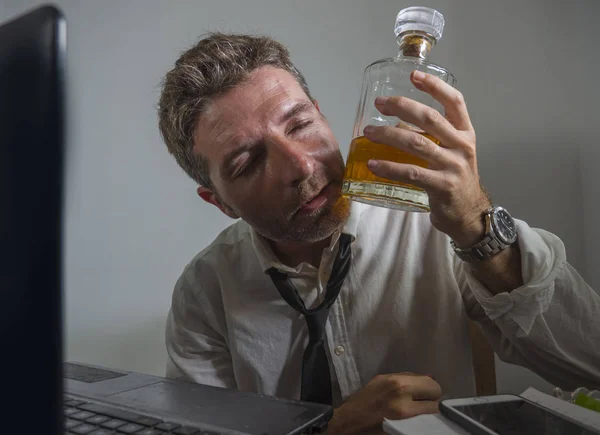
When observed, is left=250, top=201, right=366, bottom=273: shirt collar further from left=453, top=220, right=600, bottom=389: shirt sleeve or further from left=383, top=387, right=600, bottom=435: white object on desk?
left=383, top=387, right=600, bottom=435: white object on desk

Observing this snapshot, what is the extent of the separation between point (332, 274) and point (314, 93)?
36.8 inches

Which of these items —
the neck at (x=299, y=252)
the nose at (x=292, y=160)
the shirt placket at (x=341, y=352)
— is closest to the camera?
the nose at (x=292, y=160)

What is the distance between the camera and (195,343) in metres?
1.08

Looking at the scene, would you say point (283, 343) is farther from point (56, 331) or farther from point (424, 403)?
point (56, 331)

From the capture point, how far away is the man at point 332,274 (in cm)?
68

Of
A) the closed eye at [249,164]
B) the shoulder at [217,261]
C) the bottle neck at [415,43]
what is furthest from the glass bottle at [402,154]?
the shoulder at [217,261]

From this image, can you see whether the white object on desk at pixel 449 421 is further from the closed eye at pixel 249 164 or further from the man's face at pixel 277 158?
the closed eye at pixel 249 164

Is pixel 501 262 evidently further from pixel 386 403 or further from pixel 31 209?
pixel 31 209

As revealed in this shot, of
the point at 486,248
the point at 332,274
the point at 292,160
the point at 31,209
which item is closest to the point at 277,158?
the point at 292,160

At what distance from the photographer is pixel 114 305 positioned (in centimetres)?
148

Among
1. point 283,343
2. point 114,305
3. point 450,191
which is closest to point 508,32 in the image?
point 450,191

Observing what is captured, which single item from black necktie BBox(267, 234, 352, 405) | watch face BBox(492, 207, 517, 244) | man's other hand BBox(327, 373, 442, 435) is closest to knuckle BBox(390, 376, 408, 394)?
man's other hand BBox(327, 373, 442, 435)

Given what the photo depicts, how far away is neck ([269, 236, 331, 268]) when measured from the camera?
1013 mm

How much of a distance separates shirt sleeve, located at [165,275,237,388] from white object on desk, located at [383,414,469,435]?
645 mm
